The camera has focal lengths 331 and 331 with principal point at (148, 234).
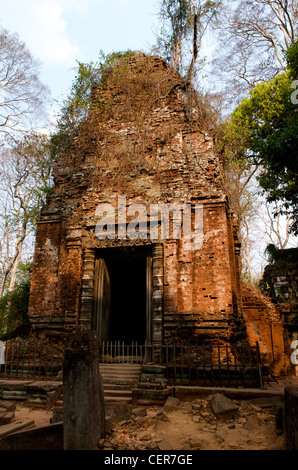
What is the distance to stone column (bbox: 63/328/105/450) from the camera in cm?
349

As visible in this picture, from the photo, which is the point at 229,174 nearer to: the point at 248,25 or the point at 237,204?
the point at 237,204

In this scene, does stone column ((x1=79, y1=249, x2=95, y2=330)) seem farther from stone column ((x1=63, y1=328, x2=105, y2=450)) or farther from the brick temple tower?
stone column ((x1=63, y1=328, x2=105, y2=450))

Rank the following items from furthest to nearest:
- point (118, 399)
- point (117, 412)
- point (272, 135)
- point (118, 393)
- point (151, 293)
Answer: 1. point (272, 135)
2. point (151, 293)
3. point (118, 393)
4. point (118, 399)
5. point (117, 412)

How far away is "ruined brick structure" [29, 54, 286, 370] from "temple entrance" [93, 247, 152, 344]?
0.06 m

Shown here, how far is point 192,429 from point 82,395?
1.79 m

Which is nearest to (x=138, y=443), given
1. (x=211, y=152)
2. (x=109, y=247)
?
(x=109, y=247)

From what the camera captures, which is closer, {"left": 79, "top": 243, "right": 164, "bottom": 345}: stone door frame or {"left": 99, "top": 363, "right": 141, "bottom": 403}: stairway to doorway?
{"left": 99, "top": 363, "right": 141, "bottom": 403}: stairway to doorway

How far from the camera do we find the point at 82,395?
3.61 meters

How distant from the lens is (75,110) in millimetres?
11219

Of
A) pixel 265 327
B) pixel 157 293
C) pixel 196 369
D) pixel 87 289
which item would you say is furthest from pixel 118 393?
pixel 265 327

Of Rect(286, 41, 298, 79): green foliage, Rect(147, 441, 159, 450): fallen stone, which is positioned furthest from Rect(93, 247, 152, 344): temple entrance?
Rect(286, 41, 298, 79): green foliage

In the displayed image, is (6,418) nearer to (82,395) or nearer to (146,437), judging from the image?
(82,395)

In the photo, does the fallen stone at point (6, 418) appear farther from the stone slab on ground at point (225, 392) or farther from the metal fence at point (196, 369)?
the stone slab on ground at point (225, 392)
